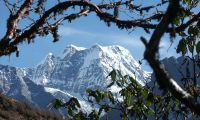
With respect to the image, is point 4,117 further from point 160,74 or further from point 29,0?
point 160,74

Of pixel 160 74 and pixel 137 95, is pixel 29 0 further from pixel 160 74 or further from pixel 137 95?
pixel 160 74

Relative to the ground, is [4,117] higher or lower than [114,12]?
higher

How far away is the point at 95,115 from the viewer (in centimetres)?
865

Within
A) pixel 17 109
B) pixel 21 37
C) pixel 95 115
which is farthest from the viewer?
pixel 17 109

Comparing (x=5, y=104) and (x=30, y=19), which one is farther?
(x=5, y=104)

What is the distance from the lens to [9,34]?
6355 mm

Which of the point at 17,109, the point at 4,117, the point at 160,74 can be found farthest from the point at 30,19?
the point at 17,109

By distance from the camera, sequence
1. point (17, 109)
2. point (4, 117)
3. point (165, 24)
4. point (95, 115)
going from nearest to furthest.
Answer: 1. point (165, 24)
2. point (95, 115)
3. point (4, 117)
4. point (17, 109)

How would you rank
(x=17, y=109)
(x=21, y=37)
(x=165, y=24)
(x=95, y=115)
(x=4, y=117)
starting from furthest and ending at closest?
1. (x=17, y=109)
2. (x=4, y=117)
3. (x=95, y=115)
4. (x=21, y=37)
5. (x=165, y=24)

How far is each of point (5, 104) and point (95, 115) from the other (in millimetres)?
26360

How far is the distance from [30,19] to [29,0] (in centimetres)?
45

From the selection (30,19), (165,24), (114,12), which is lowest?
(165,24)

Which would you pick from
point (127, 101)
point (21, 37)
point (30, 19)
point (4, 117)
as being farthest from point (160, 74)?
point (4, 117)

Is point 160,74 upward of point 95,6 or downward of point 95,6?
downward
